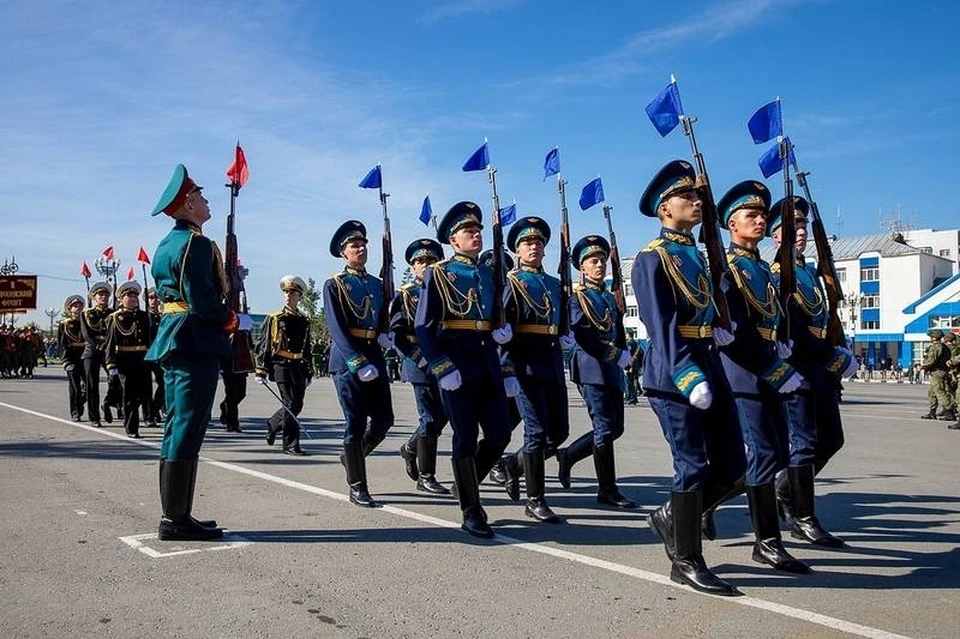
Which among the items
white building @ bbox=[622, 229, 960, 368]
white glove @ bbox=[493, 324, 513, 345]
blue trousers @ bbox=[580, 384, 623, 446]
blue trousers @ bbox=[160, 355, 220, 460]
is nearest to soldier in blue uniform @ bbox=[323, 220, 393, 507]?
white glove @ bbox=[493, 324, 513, 345]

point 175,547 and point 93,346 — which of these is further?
point 93,346

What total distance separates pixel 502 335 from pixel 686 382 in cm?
211

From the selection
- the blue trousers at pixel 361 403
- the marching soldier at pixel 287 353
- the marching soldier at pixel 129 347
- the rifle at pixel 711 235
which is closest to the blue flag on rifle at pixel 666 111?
the rifle at pixel 711 235

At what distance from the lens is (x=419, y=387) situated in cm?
835

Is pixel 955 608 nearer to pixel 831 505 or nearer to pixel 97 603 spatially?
pixel 831 505

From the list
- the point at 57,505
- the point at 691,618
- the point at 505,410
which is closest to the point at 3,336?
the point at 57,505

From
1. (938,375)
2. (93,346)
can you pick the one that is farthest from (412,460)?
(938,375)

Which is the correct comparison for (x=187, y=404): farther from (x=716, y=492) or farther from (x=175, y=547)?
(x=716, y=492)

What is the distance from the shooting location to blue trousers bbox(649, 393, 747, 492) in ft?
15.9

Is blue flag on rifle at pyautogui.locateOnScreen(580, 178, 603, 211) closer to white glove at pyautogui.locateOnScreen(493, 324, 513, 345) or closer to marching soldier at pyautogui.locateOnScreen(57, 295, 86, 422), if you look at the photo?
white glove at pyautogui.locateOnScreen(493, 324, 513, 345)

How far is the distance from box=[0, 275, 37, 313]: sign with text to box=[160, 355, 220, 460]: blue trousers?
3957 cm

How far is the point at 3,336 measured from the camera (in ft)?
117

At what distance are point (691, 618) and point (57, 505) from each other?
517 centimetres

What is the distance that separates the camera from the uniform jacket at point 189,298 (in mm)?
5922
